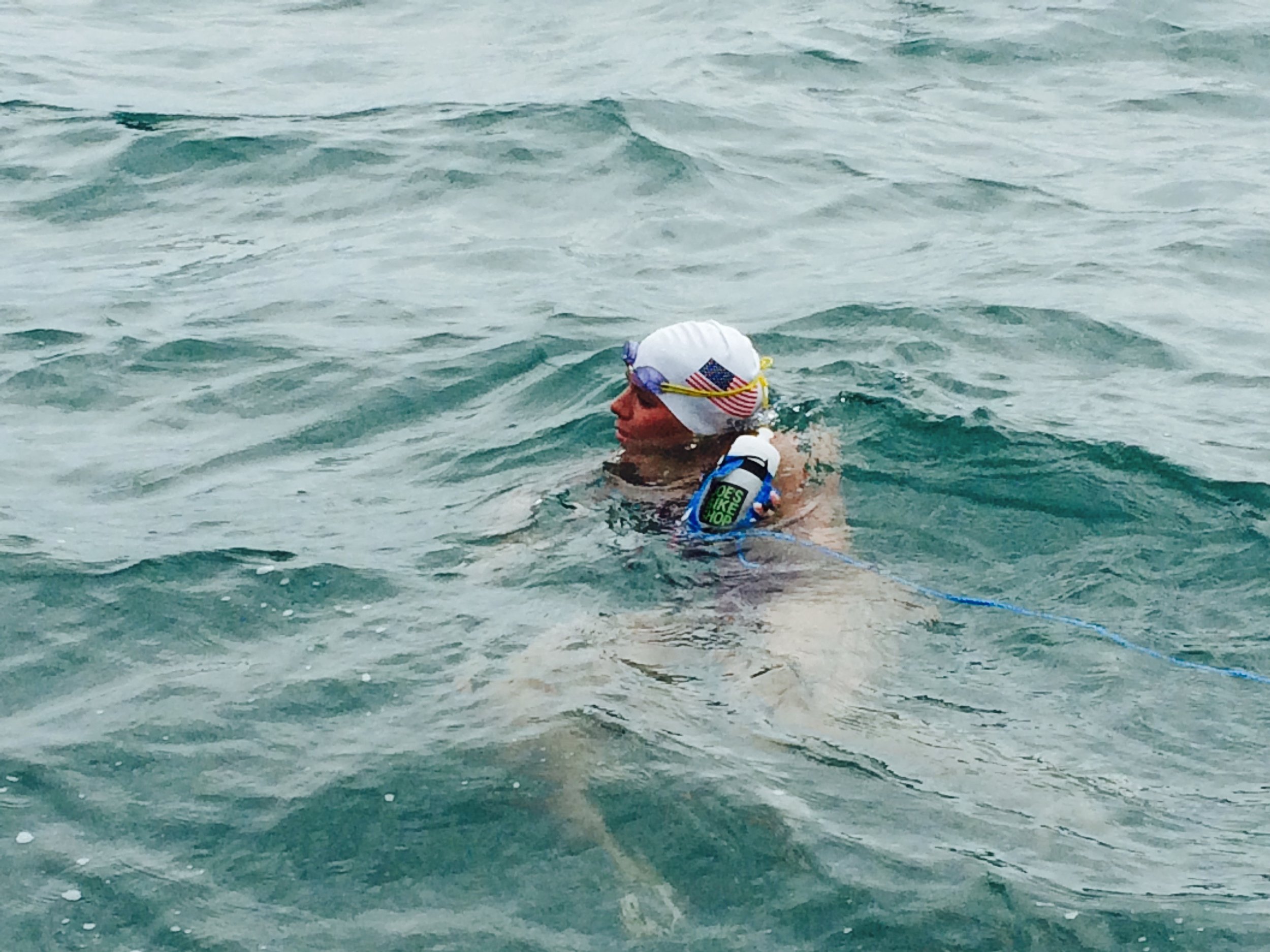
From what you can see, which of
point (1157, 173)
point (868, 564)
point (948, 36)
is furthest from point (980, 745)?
point (948, 36)

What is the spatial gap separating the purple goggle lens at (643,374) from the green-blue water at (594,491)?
59 cm

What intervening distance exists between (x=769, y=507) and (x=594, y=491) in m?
0.95

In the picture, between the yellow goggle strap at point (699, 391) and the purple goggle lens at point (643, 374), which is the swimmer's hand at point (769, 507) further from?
the purple goggle lens at point (643, 374)

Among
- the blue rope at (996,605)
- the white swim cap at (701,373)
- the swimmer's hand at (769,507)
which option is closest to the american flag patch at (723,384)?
the white swim cap at (701,373)

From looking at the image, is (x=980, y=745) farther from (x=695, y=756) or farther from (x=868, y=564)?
(x=868, y=564)

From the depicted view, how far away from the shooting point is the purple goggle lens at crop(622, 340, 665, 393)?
7.11m

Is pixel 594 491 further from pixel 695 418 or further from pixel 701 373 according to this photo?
pixel 701 373

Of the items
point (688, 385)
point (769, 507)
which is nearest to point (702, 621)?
point (769, 507)

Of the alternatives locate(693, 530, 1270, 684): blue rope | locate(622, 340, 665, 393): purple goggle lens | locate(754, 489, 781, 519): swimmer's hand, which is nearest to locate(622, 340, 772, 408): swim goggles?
locate(622, 340, 665, 393): purple goggle lens

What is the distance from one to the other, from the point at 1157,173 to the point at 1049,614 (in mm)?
7197

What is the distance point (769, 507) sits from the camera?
6746 millimetres

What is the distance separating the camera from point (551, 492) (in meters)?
7.41

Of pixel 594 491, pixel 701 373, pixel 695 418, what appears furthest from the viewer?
pixel 594 491

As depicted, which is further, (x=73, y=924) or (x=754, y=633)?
(x=754, y=633)
